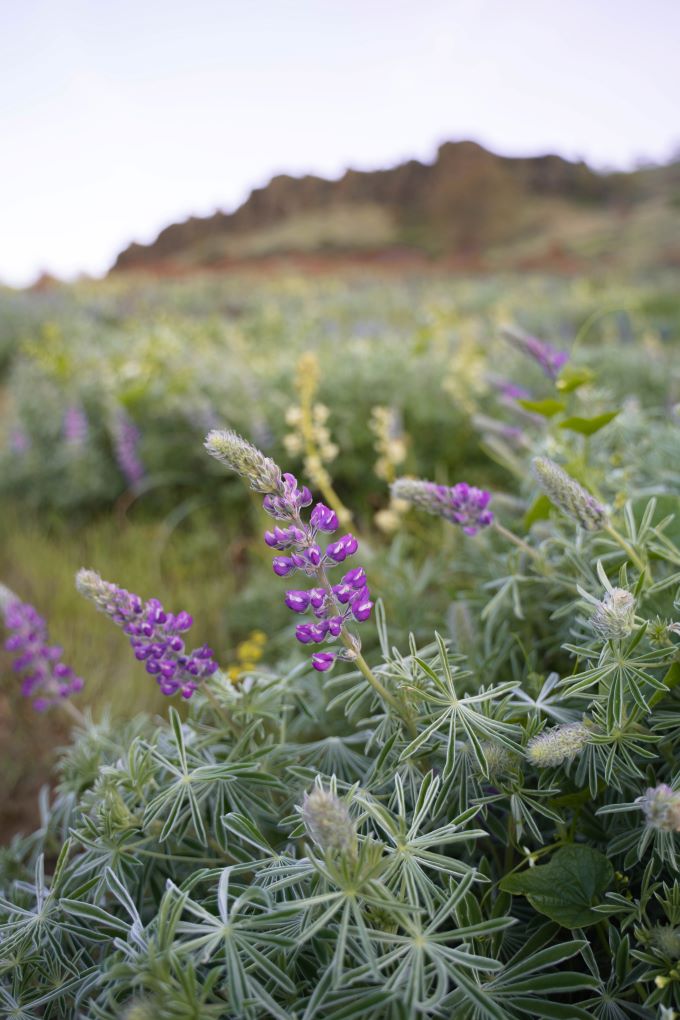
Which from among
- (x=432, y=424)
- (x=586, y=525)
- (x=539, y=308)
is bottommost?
(x=539, y=308)

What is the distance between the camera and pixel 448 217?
31.7 m

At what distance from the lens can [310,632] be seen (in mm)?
904

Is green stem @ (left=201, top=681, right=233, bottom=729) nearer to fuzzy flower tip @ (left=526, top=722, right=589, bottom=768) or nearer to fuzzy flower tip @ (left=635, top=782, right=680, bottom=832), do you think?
fuzzy flower tip @ (left=526, top=722, right=589, bottom=768)

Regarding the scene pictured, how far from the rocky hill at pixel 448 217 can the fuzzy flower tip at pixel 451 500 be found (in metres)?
25.8

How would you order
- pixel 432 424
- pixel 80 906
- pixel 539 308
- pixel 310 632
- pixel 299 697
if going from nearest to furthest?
pixel 310 632, pixel 80 906, pixel 299 697, pixel 432 424, pixel 539 308

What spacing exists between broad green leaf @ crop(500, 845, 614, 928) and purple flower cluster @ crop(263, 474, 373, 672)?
1.45 ft

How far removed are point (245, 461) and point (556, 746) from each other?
1.79 feet

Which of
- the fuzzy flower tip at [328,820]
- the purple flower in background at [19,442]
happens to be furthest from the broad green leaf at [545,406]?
the purple flower in background at [19,442]

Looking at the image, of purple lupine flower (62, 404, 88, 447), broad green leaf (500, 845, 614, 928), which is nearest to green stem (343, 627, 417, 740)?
broad green leaf (500, 845, 614, 928)

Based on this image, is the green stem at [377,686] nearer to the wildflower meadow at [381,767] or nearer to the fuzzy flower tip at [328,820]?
the wildflower meadow at [381,767]

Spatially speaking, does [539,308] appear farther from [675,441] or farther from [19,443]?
[675,441]

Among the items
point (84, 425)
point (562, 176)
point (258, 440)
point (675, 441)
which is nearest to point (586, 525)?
point (675, 441)

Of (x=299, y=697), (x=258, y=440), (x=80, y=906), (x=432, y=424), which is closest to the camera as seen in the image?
(x=80, y=906)

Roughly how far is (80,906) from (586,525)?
93 cm
